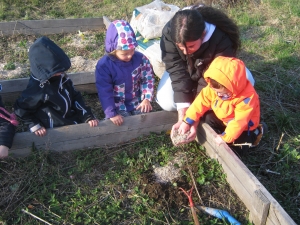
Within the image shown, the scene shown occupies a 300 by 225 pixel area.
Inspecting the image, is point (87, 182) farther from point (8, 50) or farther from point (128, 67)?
point (8, 50)

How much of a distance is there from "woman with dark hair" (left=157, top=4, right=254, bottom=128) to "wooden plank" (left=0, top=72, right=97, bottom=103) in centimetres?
107

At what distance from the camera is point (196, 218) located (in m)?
2.52

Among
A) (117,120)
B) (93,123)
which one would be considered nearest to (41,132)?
(93,123)

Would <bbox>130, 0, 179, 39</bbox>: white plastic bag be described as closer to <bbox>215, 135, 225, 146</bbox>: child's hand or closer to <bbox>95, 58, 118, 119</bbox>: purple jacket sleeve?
<bbox>95, 58, 118, 119</bbox>: purple jacket sleeve

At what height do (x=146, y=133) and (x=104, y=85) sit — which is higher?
(x=104, y=85)

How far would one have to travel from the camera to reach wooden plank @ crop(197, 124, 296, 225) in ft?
7.54

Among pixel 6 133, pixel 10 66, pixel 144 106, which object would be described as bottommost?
pixel 10 66

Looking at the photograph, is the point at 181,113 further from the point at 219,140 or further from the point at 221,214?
the point at 221,214

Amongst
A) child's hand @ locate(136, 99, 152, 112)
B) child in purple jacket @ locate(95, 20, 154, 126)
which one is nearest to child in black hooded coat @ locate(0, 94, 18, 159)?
child in purple jacket @ locate(95, 20, 154, 126)

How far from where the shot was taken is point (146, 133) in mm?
3561

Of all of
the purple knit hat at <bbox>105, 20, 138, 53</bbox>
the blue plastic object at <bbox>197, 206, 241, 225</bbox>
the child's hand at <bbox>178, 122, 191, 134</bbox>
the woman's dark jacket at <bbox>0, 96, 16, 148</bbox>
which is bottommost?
the blue plastic object at <bbox>197, 206, 241, 225</bbox>

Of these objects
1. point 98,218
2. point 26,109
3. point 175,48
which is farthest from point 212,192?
point 26,109

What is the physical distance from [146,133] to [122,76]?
2.20ft

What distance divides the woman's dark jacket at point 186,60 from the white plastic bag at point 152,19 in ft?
5.42
